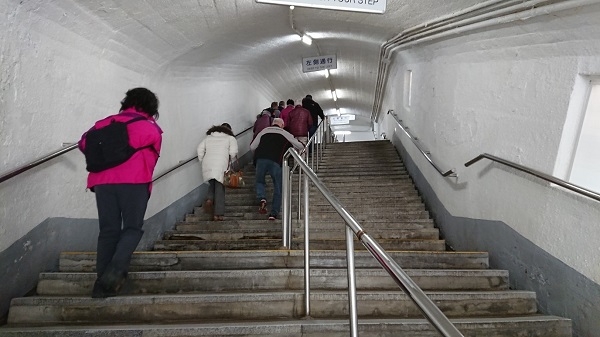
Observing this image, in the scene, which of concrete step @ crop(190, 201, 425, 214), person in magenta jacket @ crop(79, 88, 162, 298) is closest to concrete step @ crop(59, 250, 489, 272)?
person in magenta jacket @ crop(79, 88, 162, 298)

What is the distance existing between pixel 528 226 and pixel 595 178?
60cm

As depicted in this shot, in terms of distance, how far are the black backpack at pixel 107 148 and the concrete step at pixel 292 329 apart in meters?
0.94

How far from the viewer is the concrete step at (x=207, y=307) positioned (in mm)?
2518

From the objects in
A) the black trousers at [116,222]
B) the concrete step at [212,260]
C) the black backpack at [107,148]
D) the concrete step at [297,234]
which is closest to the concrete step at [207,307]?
the black trousers at [116,222]

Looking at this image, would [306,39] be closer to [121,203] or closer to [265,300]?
[121,203]

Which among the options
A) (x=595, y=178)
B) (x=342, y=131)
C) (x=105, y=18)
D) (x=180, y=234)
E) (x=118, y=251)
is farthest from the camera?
(x=342, y=131)

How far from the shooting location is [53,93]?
324cm

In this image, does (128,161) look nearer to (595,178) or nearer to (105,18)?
(105,18)

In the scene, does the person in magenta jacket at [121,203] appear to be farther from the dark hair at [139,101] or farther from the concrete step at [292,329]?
the concrete step at [292,329]

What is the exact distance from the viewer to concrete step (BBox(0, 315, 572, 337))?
225 cm

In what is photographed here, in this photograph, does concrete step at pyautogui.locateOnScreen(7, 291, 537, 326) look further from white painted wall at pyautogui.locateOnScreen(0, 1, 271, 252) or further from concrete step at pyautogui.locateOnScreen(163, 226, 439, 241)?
concrete step at pyautogui.locateOnScreen(163, 226, 439, 241)

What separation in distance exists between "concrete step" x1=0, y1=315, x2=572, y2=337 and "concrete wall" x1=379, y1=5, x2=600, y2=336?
562 millimetres

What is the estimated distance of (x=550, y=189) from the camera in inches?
119

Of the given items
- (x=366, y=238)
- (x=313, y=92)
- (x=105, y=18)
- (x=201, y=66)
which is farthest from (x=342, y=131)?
(x=366, y=238)
